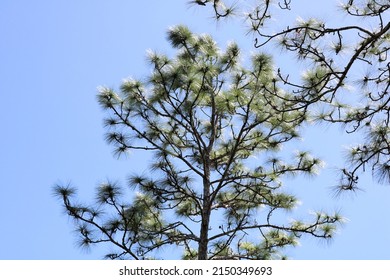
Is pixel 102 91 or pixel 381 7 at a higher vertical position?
pixel 102 91

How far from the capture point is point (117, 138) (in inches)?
239

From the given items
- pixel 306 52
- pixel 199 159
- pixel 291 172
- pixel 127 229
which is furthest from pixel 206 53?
pixel 306 52

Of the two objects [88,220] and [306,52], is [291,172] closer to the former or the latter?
[88,220]

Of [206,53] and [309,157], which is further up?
[206,53]

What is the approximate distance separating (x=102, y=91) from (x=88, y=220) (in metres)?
1.43

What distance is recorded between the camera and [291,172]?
6.16 m

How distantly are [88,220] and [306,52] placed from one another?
288 cm
